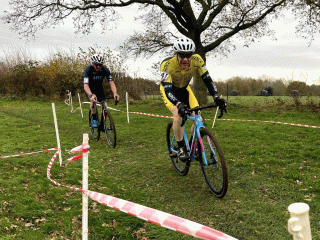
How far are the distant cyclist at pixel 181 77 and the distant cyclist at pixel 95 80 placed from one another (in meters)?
2.87

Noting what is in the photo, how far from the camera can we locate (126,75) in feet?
83.5

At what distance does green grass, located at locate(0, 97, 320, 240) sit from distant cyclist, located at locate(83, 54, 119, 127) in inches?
61.9

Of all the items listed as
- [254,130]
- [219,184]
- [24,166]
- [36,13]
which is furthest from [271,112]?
[36,13]

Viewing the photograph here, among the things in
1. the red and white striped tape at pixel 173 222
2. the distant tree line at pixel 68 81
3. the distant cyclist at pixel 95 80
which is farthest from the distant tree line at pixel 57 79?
the red and white striped tape at pixel 173 222

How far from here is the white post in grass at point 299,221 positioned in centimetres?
118

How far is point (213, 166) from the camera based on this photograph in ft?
15.6

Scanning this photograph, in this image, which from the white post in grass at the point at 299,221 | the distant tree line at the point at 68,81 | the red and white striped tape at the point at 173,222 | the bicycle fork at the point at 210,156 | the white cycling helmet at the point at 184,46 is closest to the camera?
the white post in grass at the point at 299,221

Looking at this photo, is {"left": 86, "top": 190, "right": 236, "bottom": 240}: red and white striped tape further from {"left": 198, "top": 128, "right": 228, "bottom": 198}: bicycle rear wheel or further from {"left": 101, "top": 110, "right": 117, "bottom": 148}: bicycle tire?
{"left": 101, "top": 110, "right": 117, "bottom": 148}: bicycle tire

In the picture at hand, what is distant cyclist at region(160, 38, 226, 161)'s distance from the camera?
4.86 m

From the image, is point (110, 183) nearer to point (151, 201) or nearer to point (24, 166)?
point (151, 201)

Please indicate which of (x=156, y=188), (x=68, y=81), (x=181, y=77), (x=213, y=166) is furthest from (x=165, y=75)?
(x=68, y=81)

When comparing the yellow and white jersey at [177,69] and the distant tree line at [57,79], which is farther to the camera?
the distant tree line at [57,79]

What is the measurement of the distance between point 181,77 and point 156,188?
89.1 inches

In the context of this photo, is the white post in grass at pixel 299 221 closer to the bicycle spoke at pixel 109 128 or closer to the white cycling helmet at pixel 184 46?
the white cycling helmet at pixel 184 46
